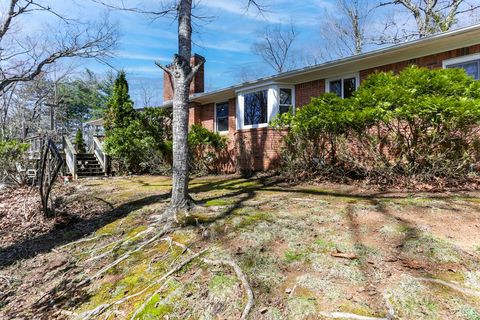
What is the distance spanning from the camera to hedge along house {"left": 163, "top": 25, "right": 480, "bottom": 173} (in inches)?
295

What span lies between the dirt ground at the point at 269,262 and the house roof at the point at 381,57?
4246mm

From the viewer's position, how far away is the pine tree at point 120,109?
→ 1395 centimetres

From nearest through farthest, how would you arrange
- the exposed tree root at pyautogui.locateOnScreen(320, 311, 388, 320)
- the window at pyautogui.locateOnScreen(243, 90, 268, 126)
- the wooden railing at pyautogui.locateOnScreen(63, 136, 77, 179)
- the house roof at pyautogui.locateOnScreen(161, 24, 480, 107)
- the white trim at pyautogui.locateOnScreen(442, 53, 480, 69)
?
1. the exposed tree root at pyautogui.locateOnScreen(320, 311, 388, 320)
2. the house roof at pyautogui.locateOnScreen(161, 24, 480, 107)
3. the white trim at pyautogui.locateOnScreen(442, 53, 480, 69)
4. the window at pyautogui.locateOnScreen(243, 90, 268, 126)
5. the wooden railing at pyautogui.locateOnScreen(63, 136, 77, 179)

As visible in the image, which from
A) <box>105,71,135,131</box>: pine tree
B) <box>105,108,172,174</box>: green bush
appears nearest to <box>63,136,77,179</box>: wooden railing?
<box>105,108,172,174</box>: green bush

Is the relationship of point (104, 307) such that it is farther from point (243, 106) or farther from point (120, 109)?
point (120, 109)

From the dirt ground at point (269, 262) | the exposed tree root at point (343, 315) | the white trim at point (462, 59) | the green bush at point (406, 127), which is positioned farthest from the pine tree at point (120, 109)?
the exposed tree root at point (343, 315)

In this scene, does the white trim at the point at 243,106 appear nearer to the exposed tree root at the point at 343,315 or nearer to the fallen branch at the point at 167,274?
the fallen branch at the point at 167,274

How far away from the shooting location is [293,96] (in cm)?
1115

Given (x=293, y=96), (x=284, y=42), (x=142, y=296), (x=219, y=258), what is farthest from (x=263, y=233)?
(x=284, y=42)

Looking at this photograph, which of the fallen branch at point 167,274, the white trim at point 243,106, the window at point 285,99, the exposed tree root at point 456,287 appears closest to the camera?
the exposed tree root at point 456,287

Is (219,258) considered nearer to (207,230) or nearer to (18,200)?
(207,230)

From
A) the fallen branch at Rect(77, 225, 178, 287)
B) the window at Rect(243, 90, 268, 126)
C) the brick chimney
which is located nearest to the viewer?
the fallen branch at Rect(77, 225, 178, 287)

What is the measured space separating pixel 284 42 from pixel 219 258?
1223 inches

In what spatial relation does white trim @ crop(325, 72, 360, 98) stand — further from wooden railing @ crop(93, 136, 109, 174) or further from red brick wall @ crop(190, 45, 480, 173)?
wooden railing @ crop(93, 136, 109, 174)
